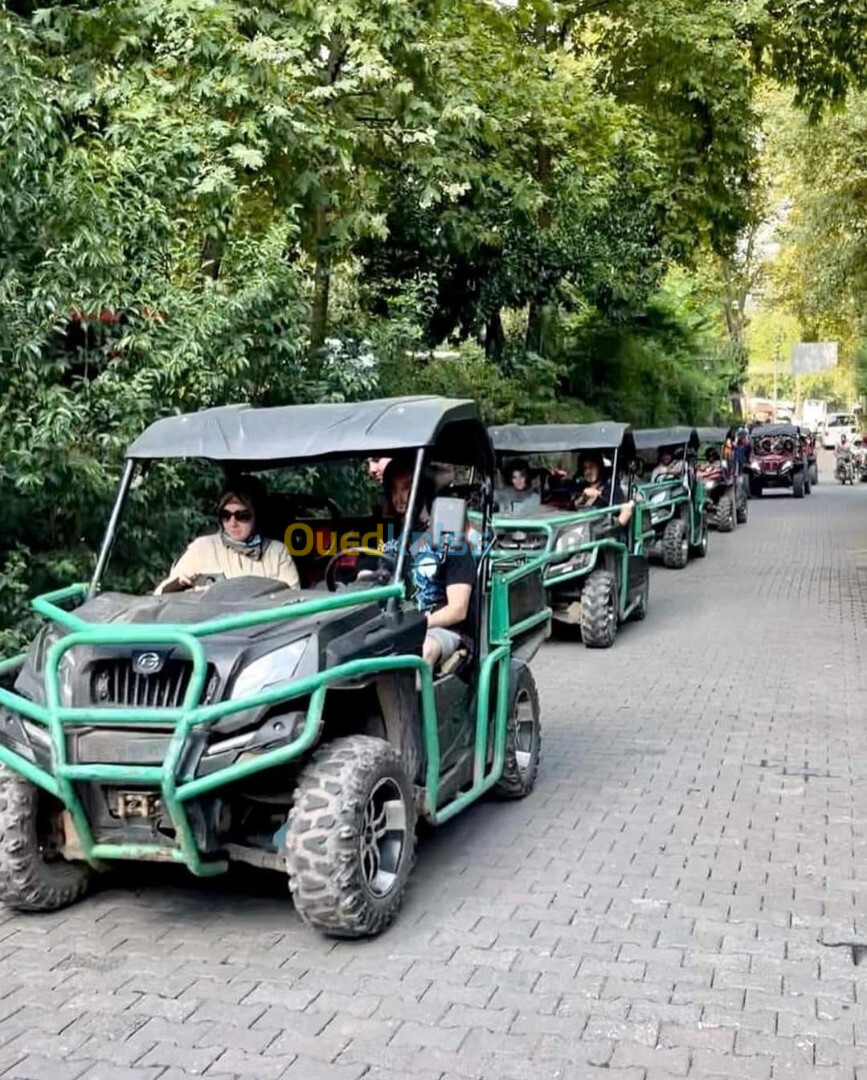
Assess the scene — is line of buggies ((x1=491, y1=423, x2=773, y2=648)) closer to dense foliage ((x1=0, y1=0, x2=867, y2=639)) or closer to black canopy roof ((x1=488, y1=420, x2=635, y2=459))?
black canopy roof ((x1=488, y1=420, x2=635, y2=459))

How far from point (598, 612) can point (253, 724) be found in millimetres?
7431

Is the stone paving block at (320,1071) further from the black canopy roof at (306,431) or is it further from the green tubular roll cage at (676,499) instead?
the green tubular roll cage at (676,499)

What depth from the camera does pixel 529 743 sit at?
6949 mm

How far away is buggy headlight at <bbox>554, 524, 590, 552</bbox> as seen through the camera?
11.6 metres

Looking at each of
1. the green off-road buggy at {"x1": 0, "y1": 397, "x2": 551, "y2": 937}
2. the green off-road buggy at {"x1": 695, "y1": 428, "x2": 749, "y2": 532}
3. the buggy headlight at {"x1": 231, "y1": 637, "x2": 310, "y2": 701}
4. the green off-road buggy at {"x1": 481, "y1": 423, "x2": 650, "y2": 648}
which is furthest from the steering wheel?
the green off-road buggy at {"x1": 695, "y1": 428, "x2": 749, "y2": 532}

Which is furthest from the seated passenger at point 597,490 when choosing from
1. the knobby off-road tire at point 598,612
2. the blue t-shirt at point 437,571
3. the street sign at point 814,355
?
the street sign at point 814,355

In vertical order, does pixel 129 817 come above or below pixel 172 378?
below

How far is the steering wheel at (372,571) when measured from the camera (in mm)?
5461

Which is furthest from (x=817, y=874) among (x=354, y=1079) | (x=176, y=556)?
(x=176, y=556)

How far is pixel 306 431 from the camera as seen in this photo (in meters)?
5.76

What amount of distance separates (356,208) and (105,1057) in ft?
35.5

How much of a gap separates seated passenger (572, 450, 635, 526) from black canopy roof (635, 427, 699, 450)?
3.54m

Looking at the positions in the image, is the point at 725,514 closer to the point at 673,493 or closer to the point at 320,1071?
the point at 673,493

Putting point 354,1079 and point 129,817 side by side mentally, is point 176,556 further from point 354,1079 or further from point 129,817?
point 354,1079
